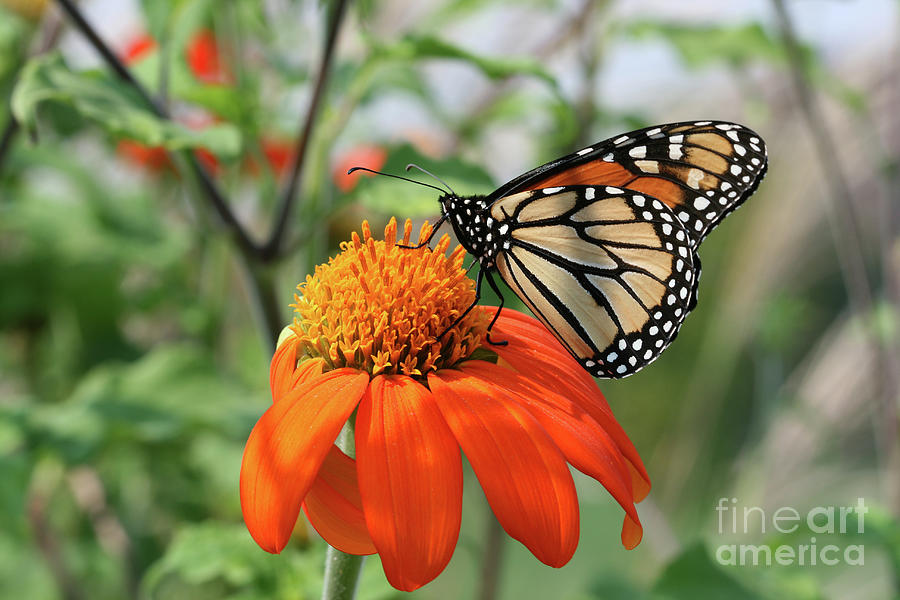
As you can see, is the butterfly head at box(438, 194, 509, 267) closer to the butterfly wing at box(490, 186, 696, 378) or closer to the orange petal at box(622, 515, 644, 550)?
the butterfly wing at box(490, 186, 696, 378)

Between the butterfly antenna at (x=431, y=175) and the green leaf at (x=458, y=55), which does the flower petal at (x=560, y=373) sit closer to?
the butterfly antenna at (x=431, y=175)

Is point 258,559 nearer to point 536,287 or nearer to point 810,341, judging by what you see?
point 536,287

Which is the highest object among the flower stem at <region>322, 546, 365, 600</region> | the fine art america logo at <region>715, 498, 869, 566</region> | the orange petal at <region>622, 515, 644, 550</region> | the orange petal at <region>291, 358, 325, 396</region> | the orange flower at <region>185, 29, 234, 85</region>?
the orange flower at <region>185, 29, 234, 85</region>

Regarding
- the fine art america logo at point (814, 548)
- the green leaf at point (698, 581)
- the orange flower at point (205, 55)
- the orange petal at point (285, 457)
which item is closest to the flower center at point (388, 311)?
the orange petal at point (285, 457)

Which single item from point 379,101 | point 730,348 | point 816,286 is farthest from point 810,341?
point 379,101

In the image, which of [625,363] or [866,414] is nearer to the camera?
[625,363]

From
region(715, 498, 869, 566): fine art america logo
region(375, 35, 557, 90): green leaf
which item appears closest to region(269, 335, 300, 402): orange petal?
region(375, 35, 557, 90): green leaf
